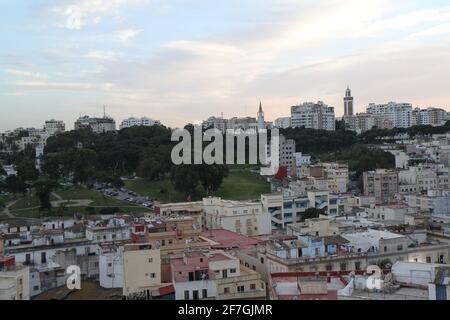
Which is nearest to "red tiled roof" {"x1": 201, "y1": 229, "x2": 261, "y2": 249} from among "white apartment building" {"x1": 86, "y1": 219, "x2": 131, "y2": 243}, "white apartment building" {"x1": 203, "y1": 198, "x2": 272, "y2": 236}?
"white apartment building" {"x1": 203, "y1": 198, "x2": 272, "y2": 236}

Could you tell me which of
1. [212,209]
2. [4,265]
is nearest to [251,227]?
[212,209]

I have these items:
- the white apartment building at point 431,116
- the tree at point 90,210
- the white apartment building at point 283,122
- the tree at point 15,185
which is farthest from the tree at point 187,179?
the white apartment building at point 431,116

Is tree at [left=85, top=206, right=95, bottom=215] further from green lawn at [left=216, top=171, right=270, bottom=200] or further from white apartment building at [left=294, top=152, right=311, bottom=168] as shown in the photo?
white apartment building at [left=294, top=152, right=311, bottom=168]

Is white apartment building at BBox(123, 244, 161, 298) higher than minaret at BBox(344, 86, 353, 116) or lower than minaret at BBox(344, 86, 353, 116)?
lower

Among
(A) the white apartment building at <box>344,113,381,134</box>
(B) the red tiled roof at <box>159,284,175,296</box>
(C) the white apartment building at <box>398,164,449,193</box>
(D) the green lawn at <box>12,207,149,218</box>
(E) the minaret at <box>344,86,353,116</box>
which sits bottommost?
(B) the red tiled roof at <box>159,284,175,296</box>

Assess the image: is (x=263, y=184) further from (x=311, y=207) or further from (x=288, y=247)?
(x=288, y=247)

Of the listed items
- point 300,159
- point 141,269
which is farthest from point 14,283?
point 300,159

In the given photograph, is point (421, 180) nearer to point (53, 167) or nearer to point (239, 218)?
point (239, 218)
